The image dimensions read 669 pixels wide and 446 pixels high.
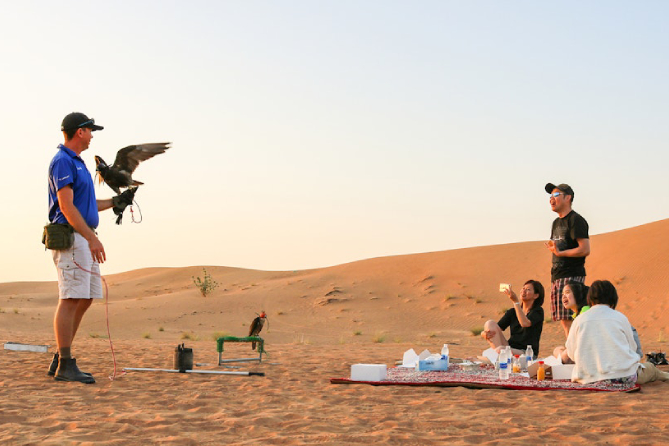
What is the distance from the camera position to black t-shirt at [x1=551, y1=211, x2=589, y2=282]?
26.3 feet

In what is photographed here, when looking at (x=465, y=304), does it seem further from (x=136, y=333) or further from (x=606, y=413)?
(x=606, y=413)

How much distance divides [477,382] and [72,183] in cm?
424

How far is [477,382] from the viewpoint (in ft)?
22.4

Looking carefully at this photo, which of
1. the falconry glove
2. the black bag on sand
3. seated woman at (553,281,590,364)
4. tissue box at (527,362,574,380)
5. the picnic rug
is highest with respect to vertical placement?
the falconry glove

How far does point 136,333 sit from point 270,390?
1773cm

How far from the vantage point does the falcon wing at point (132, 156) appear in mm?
7816

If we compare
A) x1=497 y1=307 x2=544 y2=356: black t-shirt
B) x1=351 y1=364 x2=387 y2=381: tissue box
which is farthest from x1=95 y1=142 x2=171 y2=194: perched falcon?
x1=497 y1=307 x2=544 y2=356: black t-shirt

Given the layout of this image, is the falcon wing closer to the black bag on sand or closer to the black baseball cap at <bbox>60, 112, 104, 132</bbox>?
the black baseball cap at <bbox>60, 112, 104, 132</bbox>

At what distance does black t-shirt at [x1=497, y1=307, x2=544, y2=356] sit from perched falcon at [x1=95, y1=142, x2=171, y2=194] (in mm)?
4423

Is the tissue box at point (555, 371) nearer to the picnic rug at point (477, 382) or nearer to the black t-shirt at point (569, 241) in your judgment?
the picnic rug at point (477, 382)

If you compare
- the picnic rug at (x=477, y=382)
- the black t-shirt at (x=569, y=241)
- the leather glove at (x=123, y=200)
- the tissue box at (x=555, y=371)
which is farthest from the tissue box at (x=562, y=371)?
the leather glove at (x=123, y=200)

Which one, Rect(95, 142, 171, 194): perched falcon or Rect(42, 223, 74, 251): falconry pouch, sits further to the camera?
Rect(95, 142, 171, 194): perched falcon

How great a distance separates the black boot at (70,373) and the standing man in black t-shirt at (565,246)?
4917 millimetres

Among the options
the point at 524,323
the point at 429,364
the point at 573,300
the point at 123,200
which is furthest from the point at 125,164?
the point at 573,300
